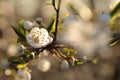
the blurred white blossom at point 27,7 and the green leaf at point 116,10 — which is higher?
the green leaf at point 116,10

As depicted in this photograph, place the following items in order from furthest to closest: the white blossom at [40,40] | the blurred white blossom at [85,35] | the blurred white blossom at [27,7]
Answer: the blurred white blossom at [27,7]
the white blossom at [40,40]
the blurred white blossom at [85,35]

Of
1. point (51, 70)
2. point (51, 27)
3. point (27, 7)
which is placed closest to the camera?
point (51, 27)

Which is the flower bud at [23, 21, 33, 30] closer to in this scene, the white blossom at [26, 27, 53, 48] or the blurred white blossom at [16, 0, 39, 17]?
the white blossom at [26, 27, 53, 48]

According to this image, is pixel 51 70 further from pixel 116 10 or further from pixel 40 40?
pixel 116 10

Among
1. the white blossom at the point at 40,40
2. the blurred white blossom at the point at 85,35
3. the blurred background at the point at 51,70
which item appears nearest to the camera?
the blurred white blossom at the point at 85,35

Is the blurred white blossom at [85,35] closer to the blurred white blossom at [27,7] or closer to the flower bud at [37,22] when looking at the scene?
the flower bud at [37,22]

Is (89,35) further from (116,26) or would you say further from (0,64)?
(0,64)

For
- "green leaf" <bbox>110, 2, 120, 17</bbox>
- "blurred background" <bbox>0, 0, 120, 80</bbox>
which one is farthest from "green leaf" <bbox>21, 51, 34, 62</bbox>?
"blurred background" <bbox>0, 0, 120, 80</bbox>

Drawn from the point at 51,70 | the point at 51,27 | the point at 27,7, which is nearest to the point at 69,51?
the point at 51,27

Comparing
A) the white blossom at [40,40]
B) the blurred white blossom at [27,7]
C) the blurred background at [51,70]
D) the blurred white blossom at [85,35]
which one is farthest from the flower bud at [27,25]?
the blurred white blossom at [27,7]

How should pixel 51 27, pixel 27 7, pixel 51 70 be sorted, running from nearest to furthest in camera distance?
pixel 51 27 → pixel 51 70 → pixel 27 7

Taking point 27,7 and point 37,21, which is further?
point 27,7
